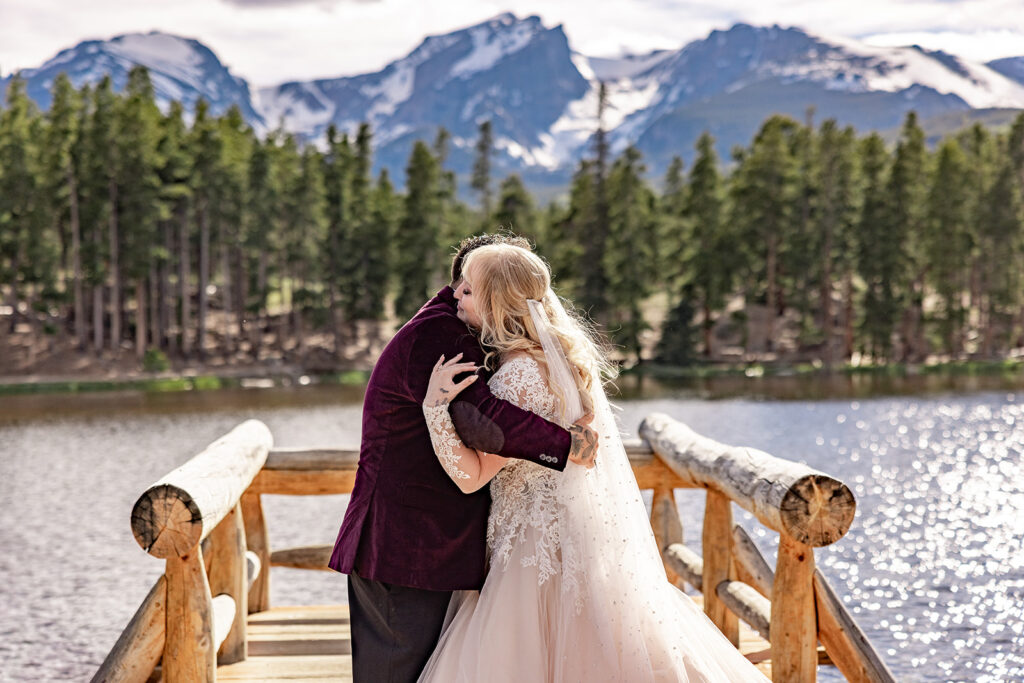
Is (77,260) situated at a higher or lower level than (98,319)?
higher

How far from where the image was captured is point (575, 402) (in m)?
4.07

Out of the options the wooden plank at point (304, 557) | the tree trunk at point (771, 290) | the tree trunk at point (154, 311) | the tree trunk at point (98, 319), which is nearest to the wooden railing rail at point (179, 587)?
the wooden plank at point (304, 557)

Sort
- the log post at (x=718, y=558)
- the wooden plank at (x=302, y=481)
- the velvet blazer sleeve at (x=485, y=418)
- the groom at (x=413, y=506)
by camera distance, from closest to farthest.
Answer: the velvet blazer sleeve at (x=485, y=418) < the groom at (x=413, y=506) < the log post at (x=718, y=558) < the wooden plank at (x=302, y=481)

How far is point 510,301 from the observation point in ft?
12.9

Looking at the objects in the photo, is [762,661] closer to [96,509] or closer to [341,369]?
[96,509]

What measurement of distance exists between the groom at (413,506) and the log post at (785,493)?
0.89 meters

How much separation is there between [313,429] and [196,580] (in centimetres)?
2513

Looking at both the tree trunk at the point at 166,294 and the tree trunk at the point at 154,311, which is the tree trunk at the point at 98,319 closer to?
the tree trunk at the point at 154,311

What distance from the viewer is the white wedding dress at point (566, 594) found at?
156 inches

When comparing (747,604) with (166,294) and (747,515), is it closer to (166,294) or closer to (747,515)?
(747,515)

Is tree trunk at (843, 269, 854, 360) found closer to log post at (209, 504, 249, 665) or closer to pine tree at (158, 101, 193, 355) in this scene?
pine tree at (158, 101, 193, 355)

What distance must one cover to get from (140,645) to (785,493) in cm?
282

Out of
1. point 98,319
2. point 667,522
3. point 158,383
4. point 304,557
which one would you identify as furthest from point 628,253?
point 304,557

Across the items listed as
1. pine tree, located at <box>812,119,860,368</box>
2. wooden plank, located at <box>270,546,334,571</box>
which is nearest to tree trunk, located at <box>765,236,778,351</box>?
pine tree, located at <box>812,119,860,368</box>
